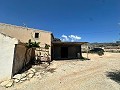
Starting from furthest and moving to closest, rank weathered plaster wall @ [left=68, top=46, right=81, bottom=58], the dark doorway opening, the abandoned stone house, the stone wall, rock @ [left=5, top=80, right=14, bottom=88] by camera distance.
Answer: the dark doorway opening, weathered plaster wall @ [left=68, top=46, right=81, bottom=58], the stone wall, the abandoned stone house, rock @ [left=5, top=80, right=14, bottom=88]

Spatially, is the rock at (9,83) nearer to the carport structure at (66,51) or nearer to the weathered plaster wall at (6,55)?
the weathered plaster wall at (6,55)

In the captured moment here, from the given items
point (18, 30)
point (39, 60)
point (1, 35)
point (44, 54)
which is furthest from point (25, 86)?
point (18, 30)

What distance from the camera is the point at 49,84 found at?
9102 millimetres

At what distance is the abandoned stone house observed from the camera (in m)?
10.2

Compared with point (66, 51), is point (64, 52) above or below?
below

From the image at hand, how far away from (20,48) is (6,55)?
177 cm

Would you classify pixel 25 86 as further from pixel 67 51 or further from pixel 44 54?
pixel 67 51

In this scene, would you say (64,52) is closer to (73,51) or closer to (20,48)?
(73,51)

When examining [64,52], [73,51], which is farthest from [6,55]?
[73,51]

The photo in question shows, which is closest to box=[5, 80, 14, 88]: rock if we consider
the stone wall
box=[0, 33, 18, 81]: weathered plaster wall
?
box=[0, 33, 18, 81]: weathered plaster wall

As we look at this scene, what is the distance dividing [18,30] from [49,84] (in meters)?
11.6

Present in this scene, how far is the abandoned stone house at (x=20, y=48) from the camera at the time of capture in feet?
33.5

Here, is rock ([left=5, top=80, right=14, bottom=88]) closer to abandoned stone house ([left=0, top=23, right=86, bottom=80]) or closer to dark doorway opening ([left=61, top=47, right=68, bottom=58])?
abandoned stone house ([left=0, top=23, right=86, bottom=80])

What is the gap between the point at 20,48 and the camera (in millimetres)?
11820
